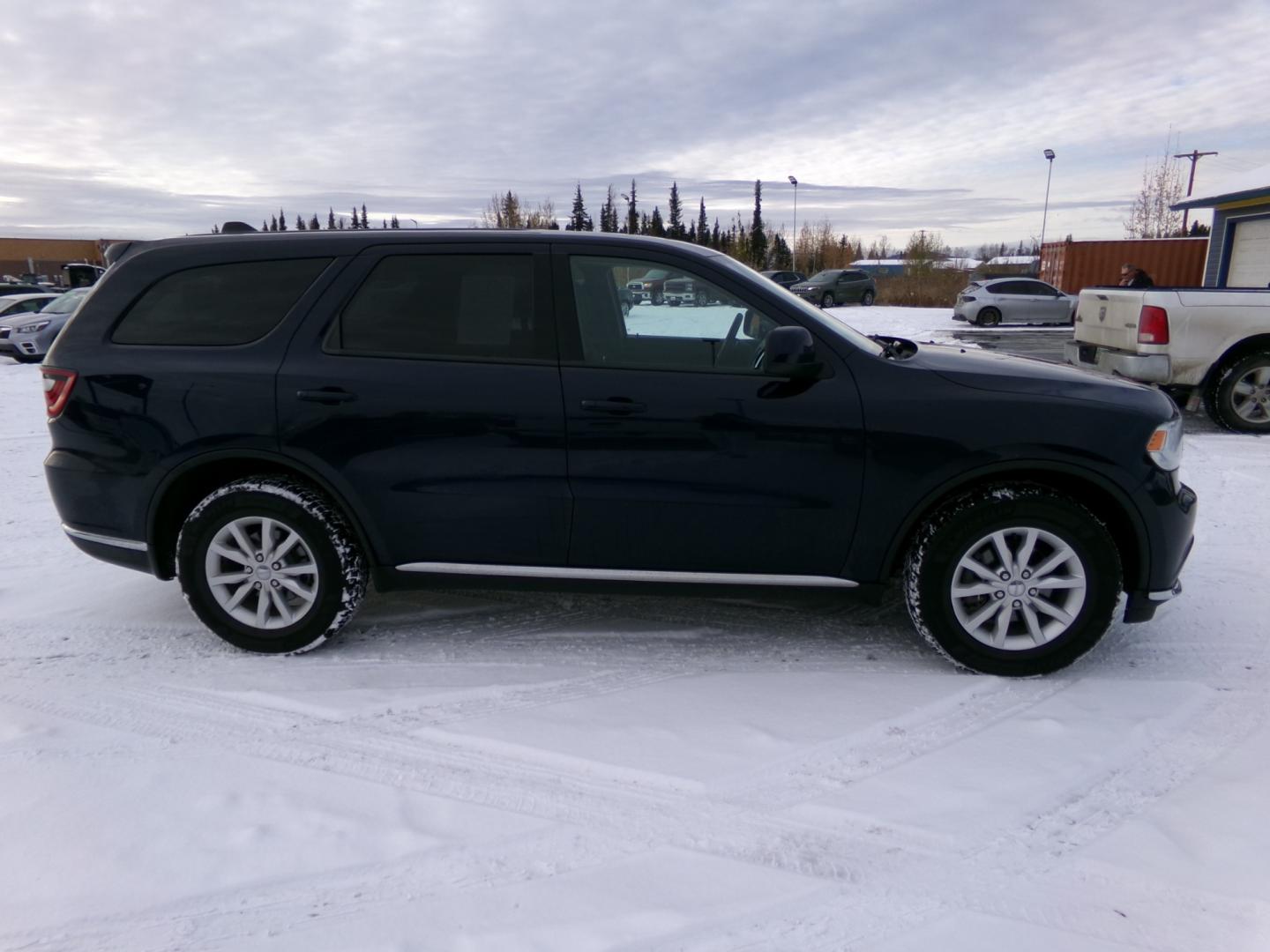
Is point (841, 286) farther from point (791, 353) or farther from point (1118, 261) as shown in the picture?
point (791, 353)

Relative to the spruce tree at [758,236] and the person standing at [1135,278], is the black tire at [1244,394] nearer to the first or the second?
the person standing at [1135,278]

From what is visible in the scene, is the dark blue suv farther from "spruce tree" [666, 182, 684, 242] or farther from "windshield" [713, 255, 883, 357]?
"spruce tree" [666, 182, 684, 242]

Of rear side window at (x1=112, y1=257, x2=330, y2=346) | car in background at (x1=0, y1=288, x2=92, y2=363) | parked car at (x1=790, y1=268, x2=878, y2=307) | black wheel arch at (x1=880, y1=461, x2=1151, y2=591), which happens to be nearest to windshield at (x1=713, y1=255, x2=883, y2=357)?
black wheel arch at (x1=880, y1=461, x2=1151, y2=591)

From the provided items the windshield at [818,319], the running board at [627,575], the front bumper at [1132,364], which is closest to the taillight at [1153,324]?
the front bumper at [1132,364]

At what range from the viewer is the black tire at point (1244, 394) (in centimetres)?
796

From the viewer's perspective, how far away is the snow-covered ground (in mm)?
2211

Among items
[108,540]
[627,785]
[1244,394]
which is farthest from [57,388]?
[1244,394]

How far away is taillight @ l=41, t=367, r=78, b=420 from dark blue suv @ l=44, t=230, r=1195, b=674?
0.07 feet

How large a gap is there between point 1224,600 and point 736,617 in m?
2.44

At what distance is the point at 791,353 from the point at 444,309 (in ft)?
4.84

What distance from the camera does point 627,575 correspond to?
3.54 meters

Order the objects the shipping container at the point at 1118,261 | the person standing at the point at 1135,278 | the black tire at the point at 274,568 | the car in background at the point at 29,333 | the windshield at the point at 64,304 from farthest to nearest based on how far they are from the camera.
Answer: the shipping container at the point at 1118,261
the windshield at the point at 64,304
the car in background at the point at 29,333
the person standing at the point at 1135,278
the black tire at the point at 274,568

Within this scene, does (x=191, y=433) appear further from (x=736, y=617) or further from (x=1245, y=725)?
(x=1245, y=725)

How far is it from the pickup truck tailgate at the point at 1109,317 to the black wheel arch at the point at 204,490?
23.8ft
